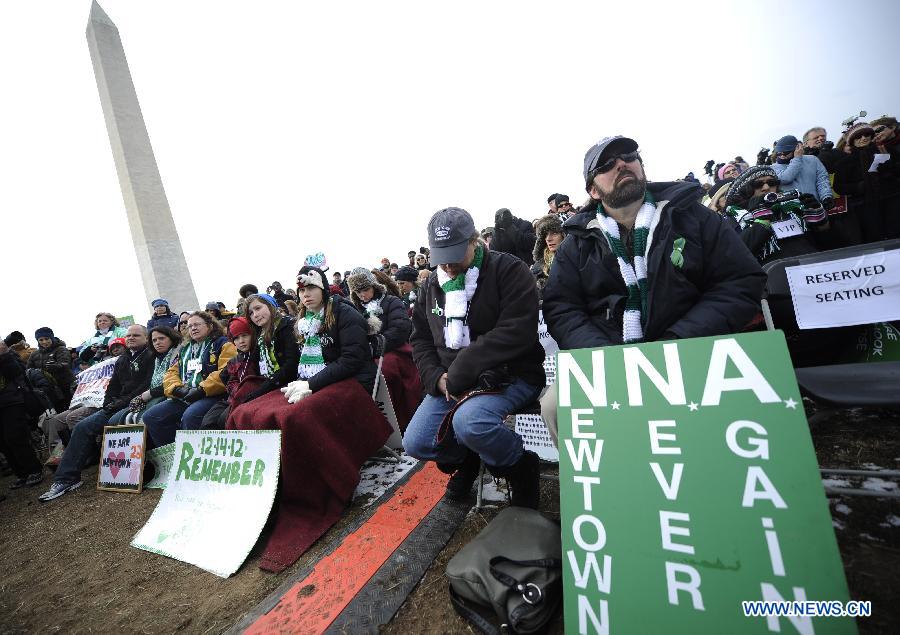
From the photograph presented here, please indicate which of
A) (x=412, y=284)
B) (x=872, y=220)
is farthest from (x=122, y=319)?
(x=872, y=220)

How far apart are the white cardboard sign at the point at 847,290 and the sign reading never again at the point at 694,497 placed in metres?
2.05

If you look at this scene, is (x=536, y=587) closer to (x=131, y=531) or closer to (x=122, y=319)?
(x=131, y=531)

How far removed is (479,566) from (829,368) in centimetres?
215

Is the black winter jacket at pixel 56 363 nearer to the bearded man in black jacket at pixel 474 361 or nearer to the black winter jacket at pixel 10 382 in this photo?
the black winter jacket at pixel 10 382

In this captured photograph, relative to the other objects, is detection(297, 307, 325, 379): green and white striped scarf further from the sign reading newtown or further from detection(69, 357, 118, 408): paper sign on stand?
detection(69, 357, 118, 408): paper sign on stand

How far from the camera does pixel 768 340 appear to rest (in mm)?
1136

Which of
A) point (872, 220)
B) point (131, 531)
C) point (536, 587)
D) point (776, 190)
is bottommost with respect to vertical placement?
point (131, 531)

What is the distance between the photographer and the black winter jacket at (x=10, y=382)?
5.00 metres

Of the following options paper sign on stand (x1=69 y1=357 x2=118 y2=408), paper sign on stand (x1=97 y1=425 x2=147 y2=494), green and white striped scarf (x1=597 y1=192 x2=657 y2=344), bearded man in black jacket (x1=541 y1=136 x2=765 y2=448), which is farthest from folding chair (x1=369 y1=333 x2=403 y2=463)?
paper sign on stand (x1=69 y1=357 x2=118 y2=408)

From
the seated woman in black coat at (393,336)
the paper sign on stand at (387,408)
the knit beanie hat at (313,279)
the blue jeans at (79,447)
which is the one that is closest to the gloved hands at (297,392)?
the paper sign on stand at (387,408)

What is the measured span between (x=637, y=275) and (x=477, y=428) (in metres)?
1.15

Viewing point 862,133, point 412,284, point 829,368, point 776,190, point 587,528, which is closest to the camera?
point 587,528

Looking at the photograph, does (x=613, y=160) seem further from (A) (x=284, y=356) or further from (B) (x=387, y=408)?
(A) (x=284, y=356)

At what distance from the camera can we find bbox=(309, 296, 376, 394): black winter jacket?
10.7ft
